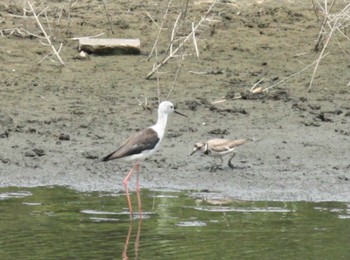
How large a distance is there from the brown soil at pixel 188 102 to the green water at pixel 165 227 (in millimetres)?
524

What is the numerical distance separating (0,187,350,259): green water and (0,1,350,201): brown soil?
524mm

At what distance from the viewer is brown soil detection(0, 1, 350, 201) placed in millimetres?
11727

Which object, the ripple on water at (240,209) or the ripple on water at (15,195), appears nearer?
the ripple on water at (240,209)

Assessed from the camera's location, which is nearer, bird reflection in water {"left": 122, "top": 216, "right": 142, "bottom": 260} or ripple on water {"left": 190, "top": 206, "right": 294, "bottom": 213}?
bird reflection in water {"left": 122, "top": 216, "right": 142, "bottom": 260}

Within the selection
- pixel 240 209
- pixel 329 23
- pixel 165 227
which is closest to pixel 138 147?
pixel 240 209

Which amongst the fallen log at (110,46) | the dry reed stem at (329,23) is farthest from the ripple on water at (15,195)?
the fallen log at (110,46)

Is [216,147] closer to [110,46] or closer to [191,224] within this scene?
[191,224]

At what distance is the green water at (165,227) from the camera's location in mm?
8734

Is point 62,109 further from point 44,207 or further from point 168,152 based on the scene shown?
point 44,207

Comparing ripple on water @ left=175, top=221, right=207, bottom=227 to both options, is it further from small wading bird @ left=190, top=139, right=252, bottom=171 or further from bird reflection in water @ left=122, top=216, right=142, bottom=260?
small wading bird @ left=190, top=139, right=252, bottom=171

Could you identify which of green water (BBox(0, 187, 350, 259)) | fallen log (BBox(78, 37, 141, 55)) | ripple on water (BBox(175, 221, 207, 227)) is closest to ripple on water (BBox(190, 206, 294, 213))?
green water (BBox(0, 187, 350, 259))

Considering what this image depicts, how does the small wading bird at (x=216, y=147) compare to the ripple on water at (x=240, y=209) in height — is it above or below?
above

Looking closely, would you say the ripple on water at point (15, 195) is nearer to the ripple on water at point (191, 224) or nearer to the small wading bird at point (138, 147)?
the small wading bird at point (138, 147)

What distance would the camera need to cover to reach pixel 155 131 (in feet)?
36.3
